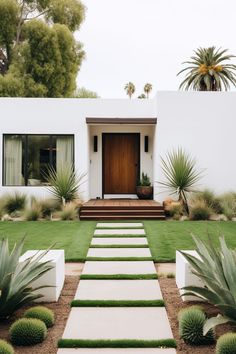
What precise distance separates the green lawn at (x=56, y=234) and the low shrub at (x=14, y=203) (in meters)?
1.11

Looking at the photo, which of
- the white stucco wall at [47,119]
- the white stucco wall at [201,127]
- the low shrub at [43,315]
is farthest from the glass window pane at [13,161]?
the low shrub at [43,315]

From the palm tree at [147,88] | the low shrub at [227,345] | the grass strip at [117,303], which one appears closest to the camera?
the low shrub at [227,345]

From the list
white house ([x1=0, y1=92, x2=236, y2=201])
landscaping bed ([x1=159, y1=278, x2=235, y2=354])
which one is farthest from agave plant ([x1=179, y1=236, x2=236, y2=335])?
white house ([x1=0, y1=92, x2=236, y2=201])

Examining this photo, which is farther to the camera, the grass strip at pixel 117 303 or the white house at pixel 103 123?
the white house at pixel 103 123

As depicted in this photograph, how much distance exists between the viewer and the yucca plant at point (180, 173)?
12188mm

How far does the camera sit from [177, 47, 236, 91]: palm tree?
31344mm

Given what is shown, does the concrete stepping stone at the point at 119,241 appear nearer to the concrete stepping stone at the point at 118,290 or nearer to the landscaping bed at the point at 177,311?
the landscaping bed at the point at 177,311

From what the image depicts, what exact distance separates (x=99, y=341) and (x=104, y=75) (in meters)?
31.0

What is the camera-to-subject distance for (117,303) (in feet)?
15.4

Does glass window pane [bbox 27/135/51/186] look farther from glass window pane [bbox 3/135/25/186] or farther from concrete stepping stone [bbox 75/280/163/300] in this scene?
concrete stepping stone [bbox 75/280/163/300]

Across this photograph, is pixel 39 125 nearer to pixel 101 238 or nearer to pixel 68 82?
pixel 101 238

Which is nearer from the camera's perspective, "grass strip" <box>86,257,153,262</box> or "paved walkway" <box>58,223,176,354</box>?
"paved walkway" <box>58,223,176,354</box>

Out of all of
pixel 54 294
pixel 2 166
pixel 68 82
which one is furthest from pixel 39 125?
pixel 68 82

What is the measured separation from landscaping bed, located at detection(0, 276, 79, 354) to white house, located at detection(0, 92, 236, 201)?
8050 millimetres
